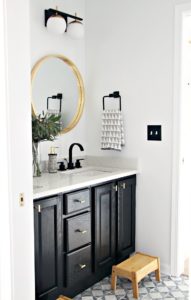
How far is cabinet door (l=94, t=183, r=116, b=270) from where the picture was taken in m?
2.89

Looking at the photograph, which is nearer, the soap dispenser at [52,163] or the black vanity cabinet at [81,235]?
the black vanity cabinet at [81,235]

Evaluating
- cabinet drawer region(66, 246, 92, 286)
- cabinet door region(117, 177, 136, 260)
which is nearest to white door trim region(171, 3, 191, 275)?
cabinet door region(117, 177, 136, 260)

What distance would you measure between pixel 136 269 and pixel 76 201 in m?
0.70

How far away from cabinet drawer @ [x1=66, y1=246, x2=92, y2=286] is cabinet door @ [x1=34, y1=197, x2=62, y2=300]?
0.30ft

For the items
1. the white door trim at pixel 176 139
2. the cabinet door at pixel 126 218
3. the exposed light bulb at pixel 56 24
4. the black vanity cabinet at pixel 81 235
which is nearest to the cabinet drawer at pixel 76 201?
the black vanity cabinet at pixel 81 235

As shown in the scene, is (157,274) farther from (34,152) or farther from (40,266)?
(34,152)

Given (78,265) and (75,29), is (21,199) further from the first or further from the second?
(75,29)

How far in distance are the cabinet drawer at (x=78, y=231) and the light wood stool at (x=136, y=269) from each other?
1.08 feet

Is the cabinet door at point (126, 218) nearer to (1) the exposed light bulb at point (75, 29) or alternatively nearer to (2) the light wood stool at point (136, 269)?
(2) the light wood stool at point (136, 269)

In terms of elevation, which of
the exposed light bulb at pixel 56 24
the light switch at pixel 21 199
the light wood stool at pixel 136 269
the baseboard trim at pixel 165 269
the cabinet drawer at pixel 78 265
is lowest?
the baseboard trim at pixel 165 269

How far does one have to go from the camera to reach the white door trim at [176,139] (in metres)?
2.95

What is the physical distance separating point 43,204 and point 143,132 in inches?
49.6

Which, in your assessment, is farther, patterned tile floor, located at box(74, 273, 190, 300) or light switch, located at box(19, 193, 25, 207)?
patterned tile floor, located at box(74, 273, 190, 300)

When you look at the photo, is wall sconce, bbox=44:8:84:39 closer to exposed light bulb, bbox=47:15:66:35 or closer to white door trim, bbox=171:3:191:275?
exposed light bulb, bbox=47:15:66:35
